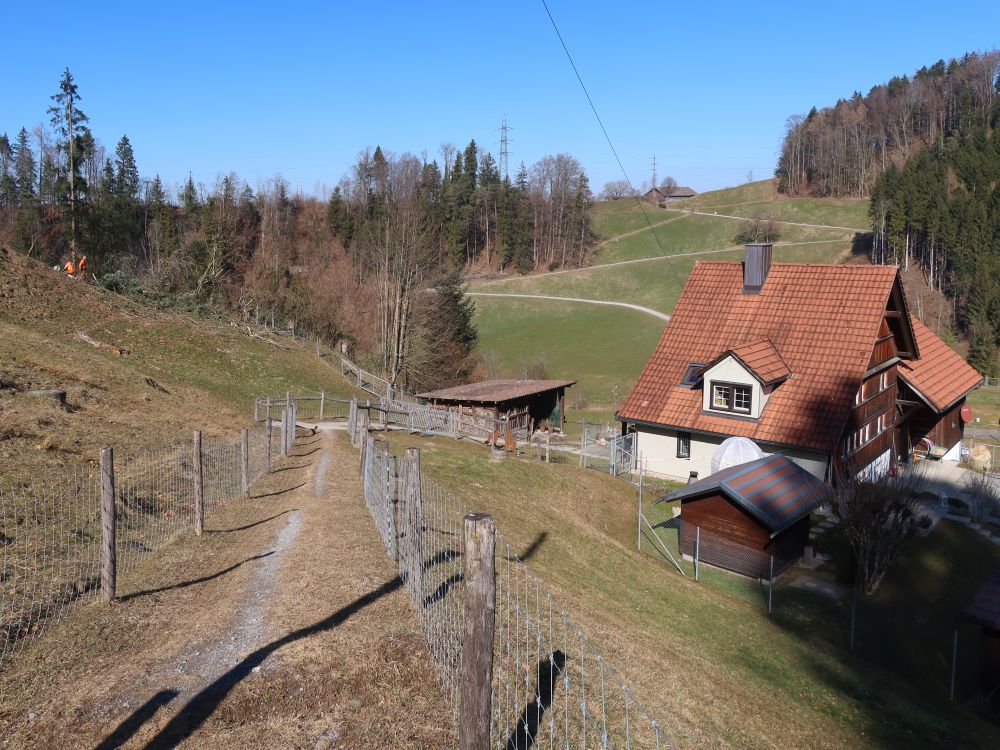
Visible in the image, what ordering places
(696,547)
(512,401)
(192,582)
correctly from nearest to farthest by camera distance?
(192,582)
(696,547)
(512,401)

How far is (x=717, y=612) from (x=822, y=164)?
122714mm

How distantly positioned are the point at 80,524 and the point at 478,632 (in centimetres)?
1020

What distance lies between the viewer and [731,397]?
25766 millimetres

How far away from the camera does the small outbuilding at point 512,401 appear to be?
116 ft

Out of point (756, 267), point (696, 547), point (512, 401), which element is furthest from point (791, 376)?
point (512, 401)

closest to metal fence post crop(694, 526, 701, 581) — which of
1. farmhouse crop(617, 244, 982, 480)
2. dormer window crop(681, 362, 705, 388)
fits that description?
farmhouse crop(617, 244, 982, 480)

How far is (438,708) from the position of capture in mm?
6406

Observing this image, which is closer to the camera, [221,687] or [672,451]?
[221,687]

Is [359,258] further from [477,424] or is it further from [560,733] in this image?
[560,733]

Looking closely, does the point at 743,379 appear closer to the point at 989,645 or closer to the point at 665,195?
the point at 989,645

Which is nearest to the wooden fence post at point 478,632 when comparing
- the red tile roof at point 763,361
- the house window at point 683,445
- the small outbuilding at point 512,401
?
the red tile roof at point 763,361

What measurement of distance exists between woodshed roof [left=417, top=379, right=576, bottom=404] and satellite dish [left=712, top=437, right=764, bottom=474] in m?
13.2

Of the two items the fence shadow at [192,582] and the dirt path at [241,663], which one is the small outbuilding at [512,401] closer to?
the fence shadow at [192,582]

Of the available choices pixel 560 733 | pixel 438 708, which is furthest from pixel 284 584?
pixel 560 733
